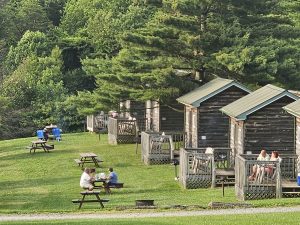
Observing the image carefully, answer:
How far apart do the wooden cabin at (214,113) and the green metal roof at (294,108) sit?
25.5 feet

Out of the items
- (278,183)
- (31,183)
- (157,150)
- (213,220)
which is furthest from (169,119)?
(213,220)

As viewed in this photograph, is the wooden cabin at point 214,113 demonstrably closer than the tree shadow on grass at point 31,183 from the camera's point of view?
No

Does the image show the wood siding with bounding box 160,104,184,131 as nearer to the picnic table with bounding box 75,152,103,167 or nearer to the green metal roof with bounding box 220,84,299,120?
the picnic table with bounding box 75,152,103,167

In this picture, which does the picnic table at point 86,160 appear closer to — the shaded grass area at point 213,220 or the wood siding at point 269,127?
the wood siding at point 269,127

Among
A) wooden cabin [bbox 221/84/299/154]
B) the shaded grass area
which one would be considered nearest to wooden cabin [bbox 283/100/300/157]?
wooden cabin [bbox 221/84/299/154]

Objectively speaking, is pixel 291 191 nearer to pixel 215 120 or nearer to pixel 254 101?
pixel 254 101

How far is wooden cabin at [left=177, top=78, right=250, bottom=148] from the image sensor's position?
41.5 m

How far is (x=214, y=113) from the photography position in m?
41.8

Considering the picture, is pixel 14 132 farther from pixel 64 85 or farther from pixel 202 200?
pixel 202 200

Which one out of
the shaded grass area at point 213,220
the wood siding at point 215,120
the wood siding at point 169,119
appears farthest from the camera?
the wood siding at point 169,119

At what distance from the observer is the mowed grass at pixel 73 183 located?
3020 centimetres

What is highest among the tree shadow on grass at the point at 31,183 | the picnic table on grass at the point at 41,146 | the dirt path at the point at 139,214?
the picnic table on grass at the point at 41,146

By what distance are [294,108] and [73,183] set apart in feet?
36.2

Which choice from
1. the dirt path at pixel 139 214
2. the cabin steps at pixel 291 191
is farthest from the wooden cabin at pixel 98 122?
the dirt path at pixel 139 214
